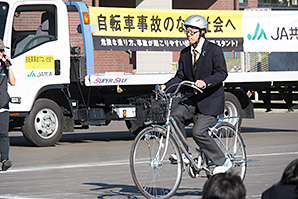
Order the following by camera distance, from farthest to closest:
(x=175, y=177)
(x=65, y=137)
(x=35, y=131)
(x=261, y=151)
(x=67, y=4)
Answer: (x=65, y=137) → (x=67, y=4) → (x=35, y=131) → (x=261, y=151) → (x=175, y=177)

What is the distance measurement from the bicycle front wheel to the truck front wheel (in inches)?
236

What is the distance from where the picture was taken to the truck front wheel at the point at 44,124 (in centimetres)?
1321

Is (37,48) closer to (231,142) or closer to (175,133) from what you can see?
(231,142)

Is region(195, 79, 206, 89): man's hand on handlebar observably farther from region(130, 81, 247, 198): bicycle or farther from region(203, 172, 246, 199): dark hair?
region(203, 172, 246, 199): dark hair

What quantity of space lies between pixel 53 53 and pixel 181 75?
5.97 meters

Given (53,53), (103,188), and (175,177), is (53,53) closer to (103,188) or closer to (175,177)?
(103,188)

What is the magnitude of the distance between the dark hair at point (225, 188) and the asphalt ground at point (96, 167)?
4398 mm

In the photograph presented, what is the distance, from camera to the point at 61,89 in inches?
542

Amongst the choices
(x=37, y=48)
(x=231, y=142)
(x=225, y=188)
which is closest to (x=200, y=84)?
(x=231, y=142)

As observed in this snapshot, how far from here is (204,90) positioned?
305 inches

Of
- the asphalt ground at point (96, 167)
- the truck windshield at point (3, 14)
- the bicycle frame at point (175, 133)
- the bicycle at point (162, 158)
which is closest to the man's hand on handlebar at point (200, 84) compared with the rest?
the bicycle at point (162, 158)

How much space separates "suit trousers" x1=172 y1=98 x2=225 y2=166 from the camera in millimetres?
7516

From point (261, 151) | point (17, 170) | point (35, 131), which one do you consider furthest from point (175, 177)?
point (35, 131)

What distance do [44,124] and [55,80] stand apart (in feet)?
2.81
